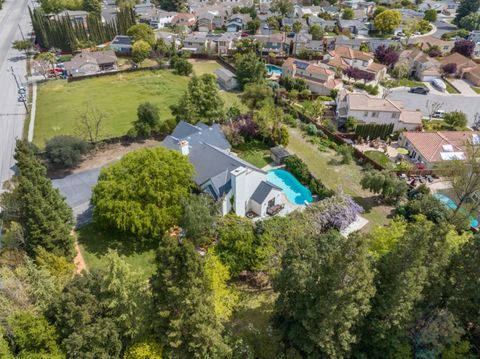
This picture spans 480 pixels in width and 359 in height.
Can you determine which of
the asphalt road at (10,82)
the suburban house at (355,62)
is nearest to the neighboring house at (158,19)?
the asphalt road at (10,82)

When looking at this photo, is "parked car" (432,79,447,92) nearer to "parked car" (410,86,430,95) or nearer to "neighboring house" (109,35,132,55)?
"parked car" (410,86,430,95)

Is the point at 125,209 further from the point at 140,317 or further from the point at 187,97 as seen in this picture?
the point at 187,97

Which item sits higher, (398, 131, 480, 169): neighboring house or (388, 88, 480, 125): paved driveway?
(398, 131, 480, 169): neighboring house

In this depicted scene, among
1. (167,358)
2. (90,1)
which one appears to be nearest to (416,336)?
(167,358)

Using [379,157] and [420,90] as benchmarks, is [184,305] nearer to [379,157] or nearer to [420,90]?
[379,157]

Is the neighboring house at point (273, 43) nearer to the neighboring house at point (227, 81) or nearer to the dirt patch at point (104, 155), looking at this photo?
the neighboring house at point (227, 81)

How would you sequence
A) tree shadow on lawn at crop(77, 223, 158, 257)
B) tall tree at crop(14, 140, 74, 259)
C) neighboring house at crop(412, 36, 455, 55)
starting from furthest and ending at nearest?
1. neighboring house at crop(412, 36, 455, 55)
2. tree shadow on lawn at crop(77, 223, 158, 257)
3. tall tree at crop(14, 140, 74, 259)

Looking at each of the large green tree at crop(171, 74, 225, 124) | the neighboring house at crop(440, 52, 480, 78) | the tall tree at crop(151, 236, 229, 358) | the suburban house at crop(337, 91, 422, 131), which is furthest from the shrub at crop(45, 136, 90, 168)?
the neighboring house at crop(440, 52, 480, 78)
